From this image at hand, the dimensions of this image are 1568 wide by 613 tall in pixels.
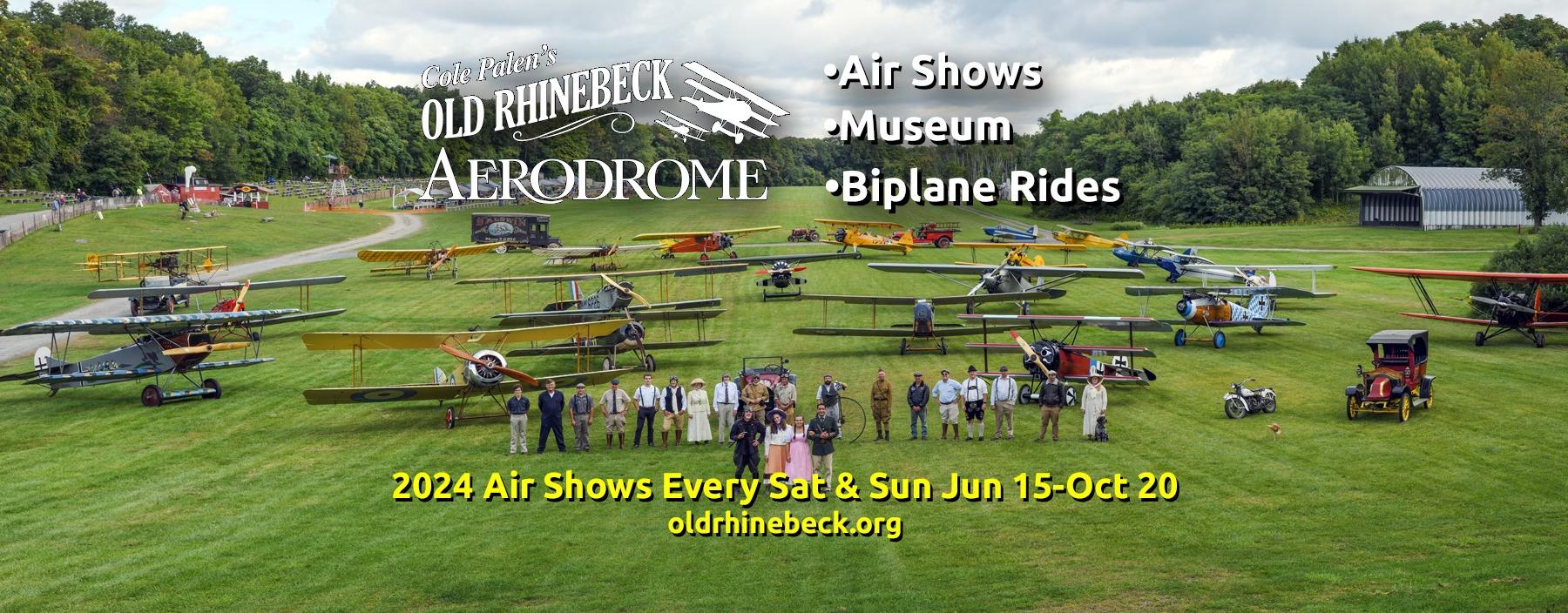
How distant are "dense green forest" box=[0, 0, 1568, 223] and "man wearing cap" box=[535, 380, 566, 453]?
55.4m

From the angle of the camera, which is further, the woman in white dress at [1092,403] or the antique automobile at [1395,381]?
the antique automobile at [1395,381]

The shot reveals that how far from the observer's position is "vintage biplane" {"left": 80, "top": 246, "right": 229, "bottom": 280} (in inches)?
1989

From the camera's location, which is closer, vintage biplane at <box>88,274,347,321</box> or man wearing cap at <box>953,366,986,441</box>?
man wearing cap at <box>953,366,986,441</box>

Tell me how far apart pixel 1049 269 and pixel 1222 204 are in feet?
192

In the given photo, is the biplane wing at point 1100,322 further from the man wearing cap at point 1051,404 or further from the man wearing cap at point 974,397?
the man wearing cap at point 1051,404

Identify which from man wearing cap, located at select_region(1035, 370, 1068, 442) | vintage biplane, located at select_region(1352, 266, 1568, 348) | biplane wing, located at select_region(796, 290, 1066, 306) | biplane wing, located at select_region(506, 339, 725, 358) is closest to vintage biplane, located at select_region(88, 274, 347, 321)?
biplane wing, located at select_region(506, 339, 725, 358)

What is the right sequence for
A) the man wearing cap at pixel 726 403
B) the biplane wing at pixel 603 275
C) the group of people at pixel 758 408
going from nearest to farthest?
the group of people at pixel 758 408, the man wearing cap at pixel 726 403, the biplane wing at pixel 603 275

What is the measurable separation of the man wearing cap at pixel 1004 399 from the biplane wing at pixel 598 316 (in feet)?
37.6

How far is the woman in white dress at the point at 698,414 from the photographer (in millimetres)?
22016

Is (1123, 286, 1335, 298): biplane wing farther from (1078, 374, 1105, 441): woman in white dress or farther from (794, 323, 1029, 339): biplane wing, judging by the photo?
(1078, 374, 1105, 441): woman in white dress

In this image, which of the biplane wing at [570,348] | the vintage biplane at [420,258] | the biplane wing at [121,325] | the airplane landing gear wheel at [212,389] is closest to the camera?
the biplane wing at [121,325]

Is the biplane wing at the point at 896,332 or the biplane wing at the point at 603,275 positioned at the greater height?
the biplane wing at the point at 603,275

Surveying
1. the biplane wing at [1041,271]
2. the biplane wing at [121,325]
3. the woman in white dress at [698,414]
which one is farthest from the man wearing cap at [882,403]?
the biplane wing at [1041,271]

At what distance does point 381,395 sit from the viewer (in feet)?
77.2
